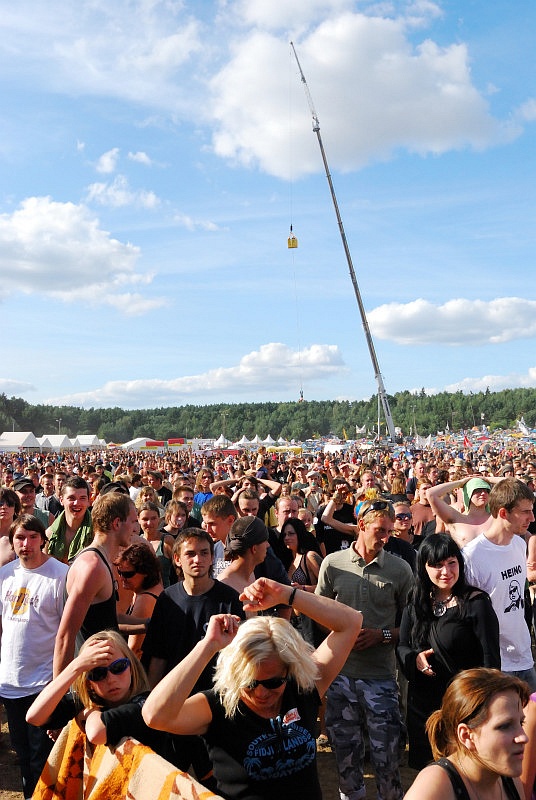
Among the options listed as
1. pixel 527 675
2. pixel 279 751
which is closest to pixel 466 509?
pixel 527 675

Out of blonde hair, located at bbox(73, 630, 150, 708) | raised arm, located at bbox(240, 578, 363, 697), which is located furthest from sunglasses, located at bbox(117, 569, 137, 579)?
raised arm, located at bbox(240, 578, 363, 697)

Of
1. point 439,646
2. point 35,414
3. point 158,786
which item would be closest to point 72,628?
point 158,786

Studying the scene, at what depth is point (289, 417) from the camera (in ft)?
491

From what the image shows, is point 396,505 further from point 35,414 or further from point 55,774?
point 35,414

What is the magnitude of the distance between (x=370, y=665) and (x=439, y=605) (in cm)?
77

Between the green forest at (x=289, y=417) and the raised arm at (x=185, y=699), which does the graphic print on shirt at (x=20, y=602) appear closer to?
the raised arm at (x=185, y=699)

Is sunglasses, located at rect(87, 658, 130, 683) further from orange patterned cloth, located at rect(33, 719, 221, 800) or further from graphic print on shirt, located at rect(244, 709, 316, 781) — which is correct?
graphic print on shirt, located at rect(244, 709, 316, 781)

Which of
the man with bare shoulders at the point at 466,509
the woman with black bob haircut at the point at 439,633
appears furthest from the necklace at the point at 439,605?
the man with bare shoulders at the point at 466,509

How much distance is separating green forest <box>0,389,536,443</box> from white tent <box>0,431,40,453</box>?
7057cm

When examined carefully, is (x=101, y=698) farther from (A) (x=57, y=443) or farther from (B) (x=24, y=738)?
(A) (x=57, y=443)

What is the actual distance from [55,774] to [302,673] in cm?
122

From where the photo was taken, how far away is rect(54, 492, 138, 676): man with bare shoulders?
3252 mm

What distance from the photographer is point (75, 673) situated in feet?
8.26

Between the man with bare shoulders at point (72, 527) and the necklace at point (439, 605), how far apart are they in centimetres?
296
